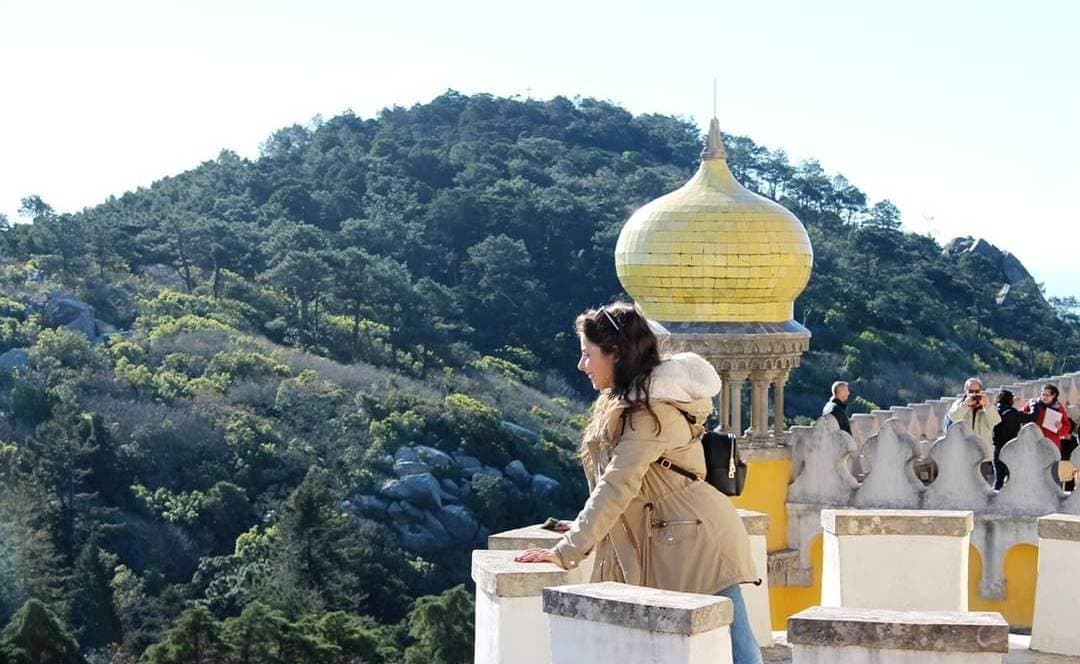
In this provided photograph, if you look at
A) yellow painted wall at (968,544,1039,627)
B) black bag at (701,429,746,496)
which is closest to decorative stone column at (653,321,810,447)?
yellow painted wall at (968,544,1039,627)

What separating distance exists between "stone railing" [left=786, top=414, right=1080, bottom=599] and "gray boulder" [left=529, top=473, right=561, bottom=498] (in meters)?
39.7

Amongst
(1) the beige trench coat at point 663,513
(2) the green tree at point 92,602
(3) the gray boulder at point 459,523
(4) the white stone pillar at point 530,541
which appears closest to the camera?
(1) the beige trench coat at point 663,513

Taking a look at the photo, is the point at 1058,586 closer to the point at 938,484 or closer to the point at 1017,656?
the point at 1017,656

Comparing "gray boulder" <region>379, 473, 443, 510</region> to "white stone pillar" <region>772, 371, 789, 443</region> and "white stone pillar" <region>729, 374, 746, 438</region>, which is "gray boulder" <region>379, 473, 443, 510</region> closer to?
"white stone pillar" <region>772, 371, 789, 443</region>

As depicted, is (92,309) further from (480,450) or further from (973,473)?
(973,473)

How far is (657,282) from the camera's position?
12617mm

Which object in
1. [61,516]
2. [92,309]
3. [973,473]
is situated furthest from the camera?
[92,309]

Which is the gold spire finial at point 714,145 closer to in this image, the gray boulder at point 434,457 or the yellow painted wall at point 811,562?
the yellow painted wall at point 811,562

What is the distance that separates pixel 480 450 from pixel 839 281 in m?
25.8

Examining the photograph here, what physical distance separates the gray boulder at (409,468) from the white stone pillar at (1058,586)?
4311 centimetres

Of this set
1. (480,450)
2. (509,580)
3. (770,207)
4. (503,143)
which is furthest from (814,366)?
(509,580)

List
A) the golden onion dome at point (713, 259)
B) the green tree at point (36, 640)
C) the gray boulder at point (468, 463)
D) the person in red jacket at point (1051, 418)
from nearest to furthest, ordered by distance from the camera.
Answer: the person in red jacket at point (1051, 418) → the golden onion dome at point (713, 259) → the green tree at point (36, 640) → the gray boulder at point (468, 463)

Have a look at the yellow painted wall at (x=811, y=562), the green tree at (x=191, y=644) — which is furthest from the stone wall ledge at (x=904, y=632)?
the green tree at (x=191, y=644)

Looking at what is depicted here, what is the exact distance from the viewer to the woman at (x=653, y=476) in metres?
5.53
